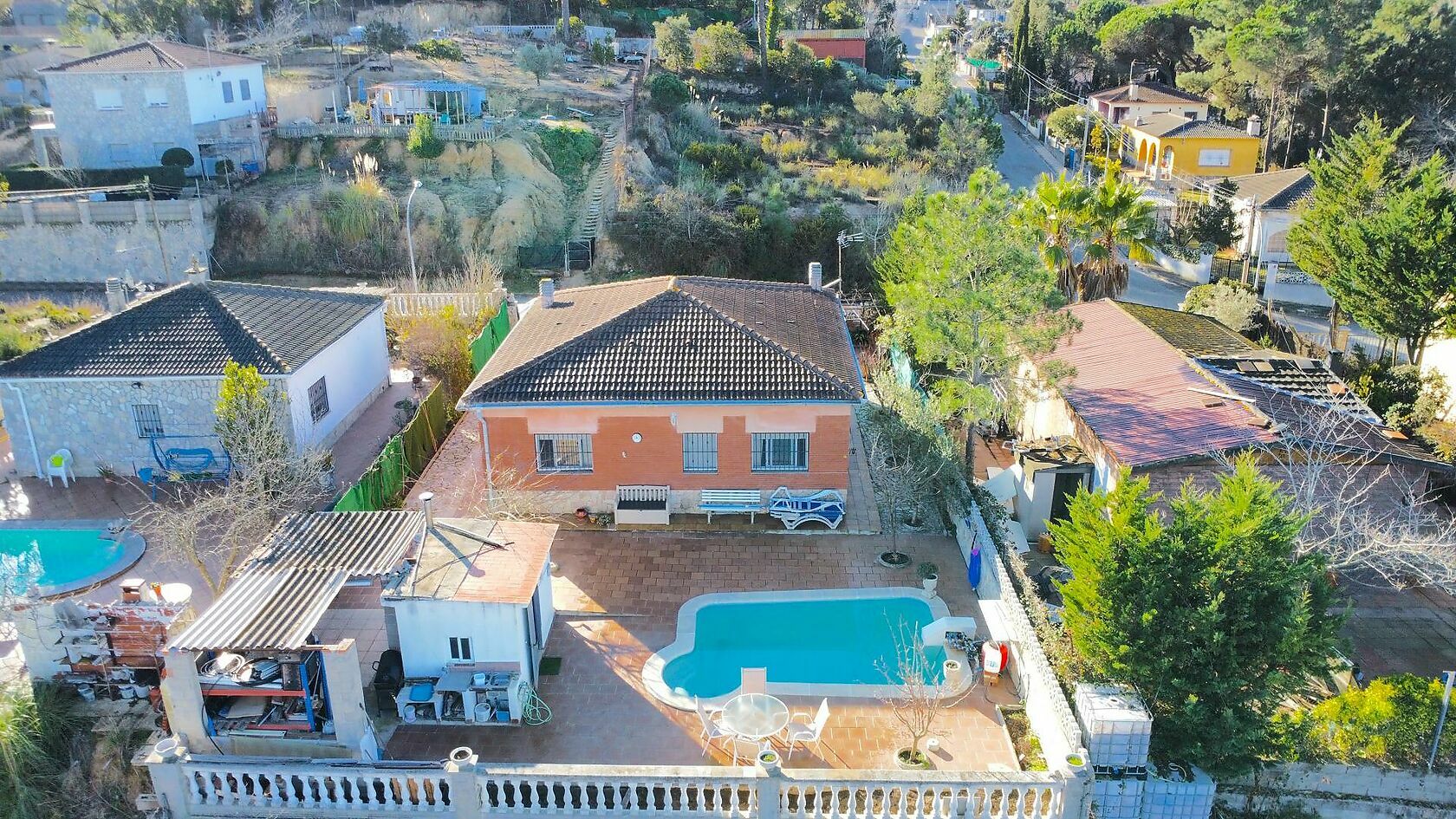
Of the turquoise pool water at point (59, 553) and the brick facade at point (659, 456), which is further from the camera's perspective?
the brick facade at point (659, 456)

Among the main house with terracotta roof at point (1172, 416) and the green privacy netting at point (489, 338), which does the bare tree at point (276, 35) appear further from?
the main house with terracotta roof at point (1172, 416)

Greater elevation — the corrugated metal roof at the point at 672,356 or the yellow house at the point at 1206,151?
the yellow house at the point at 1206,151

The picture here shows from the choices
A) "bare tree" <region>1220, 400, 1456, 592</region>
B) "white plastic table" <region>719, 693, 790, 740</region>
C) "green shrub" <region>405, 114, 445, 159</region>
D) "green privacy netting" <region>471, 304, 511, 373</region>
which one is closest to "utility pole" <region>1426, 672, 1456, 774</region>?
"bare tree" <region>1220, 400, 1456, 592</region>

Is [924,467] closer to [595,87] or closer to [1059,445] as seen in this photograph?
[1059,445]

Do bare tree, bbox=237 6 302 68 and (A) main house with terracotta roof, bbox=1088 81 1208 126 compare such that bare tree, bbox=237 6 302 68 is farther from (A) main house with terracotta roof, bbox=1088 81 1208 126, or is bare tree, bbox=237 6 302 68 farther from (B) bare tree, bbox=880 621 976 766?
(B) bare tree, bbox=880 621 976 766

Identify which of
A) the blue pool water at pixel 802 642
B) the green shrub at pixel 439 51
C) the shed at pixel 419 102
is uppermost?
the green shrub at pixel 439 51

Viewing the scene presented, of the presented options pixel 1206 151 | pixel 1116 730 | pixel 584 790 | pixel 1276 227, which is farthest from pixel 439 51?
pixel 1116 730

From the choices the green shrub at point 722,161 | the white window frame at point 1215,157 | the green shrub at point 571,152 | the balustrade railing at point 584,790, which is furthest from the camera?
the white window frame at point 1215,157

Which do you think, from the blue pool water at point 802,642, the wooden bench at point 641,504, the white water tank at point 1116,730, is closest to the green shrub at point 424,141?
the wooden bench at point 641,504
